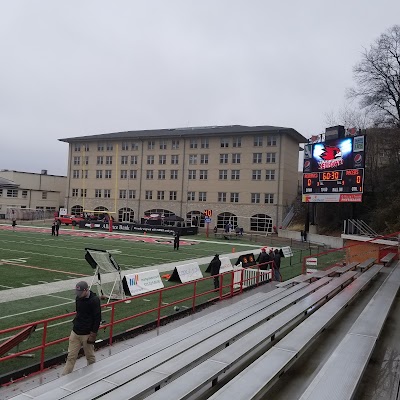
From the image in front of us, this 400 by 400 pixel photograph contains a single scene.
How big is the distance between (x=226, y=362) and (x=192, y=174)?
5896cm

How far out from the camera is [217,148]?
63.1 metres

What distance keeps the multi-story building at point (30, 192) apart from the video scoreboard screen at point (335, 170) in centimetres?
5404

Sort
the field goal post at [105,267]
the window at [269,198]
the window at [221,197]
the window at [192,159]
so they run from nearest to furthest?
the field goal post at [105,267], the window at [269,198], the window at [221,197], the window at [192,159]

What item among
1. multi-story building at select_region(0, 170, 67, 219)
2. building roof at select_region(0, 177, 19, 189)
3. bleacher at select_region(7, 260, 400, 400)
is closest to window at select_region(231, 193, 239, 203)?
multi-story building at select_region(0, 170, 67, 219)

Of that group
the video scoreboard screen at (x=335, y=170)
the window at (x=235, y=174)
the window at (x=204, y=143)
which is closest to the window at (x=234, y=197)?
the window at (x=235, y=174)

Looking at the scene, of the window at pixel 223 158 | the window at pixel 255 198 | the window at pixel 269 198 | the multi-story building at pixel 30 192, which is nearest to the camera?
the window at pixel 269 198

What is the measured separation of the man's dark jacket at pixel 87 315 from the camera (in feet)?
23.2

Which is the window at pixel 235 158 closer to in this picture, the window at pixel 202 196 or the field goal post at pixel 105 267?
the window at pixel 202 196

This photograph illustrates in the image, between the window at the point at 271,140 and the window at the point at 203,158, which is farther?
the window at the point at 203,158

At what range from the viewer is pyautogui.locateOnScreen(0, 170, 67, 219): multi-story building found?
3049 inches

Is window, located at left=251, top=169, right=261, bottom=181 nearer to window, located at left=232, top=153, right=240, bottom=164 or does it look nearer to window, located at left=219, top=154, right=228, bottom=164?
window, located at left=232, top=153, right=240, bottom=164

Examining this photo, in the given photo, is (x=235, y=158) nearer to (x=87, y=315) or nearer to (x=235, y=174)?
(x=235, y=174)

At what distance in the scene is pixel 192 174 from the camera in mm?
64625

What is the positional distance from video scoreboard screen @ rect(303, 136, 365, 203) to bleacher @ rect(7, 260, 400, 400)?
23181mm
